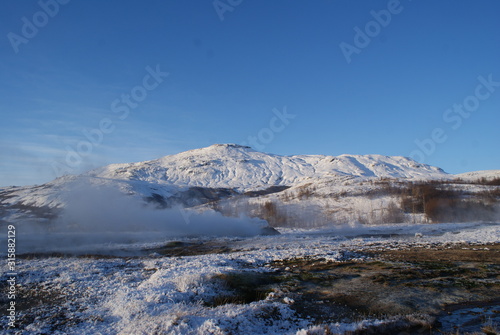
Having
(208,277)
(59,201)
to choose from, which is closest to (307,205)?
(59,201)

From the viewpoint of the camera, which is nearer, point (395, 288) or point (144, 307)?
point (144, 307)

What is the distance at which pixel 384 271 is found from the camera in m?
16.7

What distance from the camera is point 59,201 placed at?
346 ft

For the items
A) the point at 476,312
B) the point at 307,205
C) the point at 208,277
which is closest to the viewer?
the point at 476,312

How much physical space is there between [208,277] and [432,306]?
8113mm

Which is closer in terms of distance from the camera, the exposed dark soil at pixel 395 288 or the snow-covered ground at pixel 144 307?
the snow-covered ground at pixel 144 307

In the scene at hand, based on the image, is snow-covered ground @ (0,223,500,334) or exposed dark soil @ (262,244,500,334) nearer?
snow-covered ground @ (0,223,500,334)

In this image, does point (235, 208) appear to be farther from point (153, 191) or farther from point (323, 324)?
point (323, 324)

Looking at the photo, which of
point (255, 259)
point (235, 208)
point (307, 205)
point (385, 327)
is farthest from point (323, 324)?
point (235, 208)

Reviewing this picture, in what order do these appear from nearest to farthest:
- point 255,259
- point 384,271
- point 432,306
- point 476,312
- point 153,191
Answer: point 476,312 → point 432,306 → point 384,271 → point 255,259 → point 153,191

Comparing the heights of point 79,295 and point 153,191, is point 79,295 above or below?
below

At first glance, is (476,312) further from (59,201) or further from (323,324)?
(59,201)

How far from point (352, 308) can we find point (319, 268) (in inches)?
273

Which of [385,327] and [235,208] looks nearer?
[385,327]
